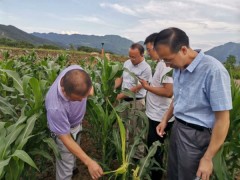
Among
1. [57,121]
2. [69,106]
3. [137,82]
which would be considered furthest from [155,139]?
[57,121]

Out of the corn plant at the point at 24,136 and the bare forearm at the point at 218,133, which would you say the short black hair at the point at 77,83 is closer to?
the corn plant at the point at 24,136

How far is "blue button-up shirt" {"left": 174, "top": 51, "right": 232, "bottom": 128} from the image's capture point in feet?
5.73

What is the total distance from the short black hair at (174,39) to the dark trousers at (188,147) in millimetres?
588

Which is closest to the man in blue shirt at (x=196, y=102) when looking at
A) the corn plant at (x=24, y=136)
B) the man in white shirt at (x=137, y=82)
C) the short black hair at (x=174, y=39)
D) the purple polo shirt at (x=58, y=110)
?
the short black hair at (x=174, y=39)

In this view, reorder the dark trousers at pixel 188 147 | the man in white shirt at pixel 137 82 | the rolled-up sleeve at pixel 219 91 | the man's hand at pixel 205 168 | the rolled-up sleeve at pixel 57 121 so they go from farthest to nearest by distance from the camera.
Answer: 1. the man in white shirt at pixel 137 82
2. the rolled-up sleeve at pixel 57 121
3. the dark trousers at pixel 188 147
4. the man's hand at pixel 205 168
5. the rolled-up sleeve at pixel 219 91

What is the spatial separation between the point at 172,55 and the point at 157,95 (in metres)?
1.20

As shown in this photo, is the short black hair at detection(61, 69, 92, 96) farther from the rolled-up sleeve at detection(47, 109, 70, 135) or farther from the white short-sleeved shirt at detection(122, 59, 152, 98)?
the white short-sleeved shirt at detection(122, 59, 152, 98)

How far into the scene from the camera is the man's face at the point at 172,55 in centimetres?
182

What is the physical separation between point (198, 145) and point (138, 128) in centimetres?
183

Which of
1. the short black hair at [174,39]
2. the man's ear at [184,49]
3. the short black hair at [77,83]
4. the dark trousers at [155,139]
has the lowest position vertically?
the dark trousers at [155,139]

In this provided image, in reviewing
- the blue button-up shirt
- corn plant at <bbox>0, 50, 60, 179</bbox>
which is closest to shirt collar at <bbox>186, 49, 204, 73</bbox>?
the blue button-up shirt

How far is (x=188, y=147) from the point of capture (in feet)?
6.64

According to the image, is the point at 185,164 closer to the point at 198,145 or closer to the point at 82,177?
the point at 198,145

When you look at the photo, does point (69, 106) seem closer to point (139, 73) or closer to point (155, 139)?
point (155, 139)
